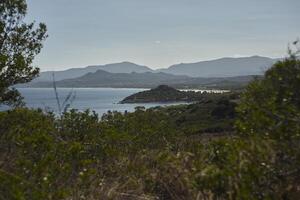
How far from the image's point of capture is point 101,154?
9.30 meters

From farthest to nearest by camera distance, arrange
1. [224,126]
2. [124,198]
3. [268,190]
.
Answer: [224,126] → [124,198] → [268,190]

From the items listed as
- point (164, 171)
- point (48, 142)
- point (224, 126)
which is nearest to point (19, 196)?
point (48, 142)

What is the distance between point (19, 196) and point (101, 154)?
477cm

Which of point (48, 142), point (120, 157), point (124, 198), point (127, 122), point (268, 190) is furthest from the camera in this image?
point (127, 122)

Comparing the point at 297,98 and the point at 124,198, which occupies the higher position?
the point at 297,98

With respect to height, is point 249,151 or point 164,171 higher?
point 249,151

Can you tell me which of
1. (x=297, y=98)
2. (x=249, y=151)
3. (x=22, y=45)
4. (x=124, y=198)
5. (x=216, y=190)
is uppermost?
(x=22, y=45)

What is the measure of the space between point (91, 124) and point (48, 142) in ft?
18.4

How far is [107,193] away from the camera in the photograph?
6516 millimetres

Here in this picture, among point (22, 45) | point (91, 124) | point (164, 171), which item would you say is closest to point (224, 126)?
point (22, 45)

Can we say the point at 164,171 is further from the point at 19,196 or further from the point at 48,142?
→ the point at 19,196

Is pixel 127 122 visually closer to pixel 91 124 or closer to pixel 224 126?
pixel 91 124

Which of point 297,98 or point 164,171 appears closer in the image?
point 297,98

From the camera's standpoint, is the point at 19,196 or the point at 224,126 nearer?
the point at 19,196
